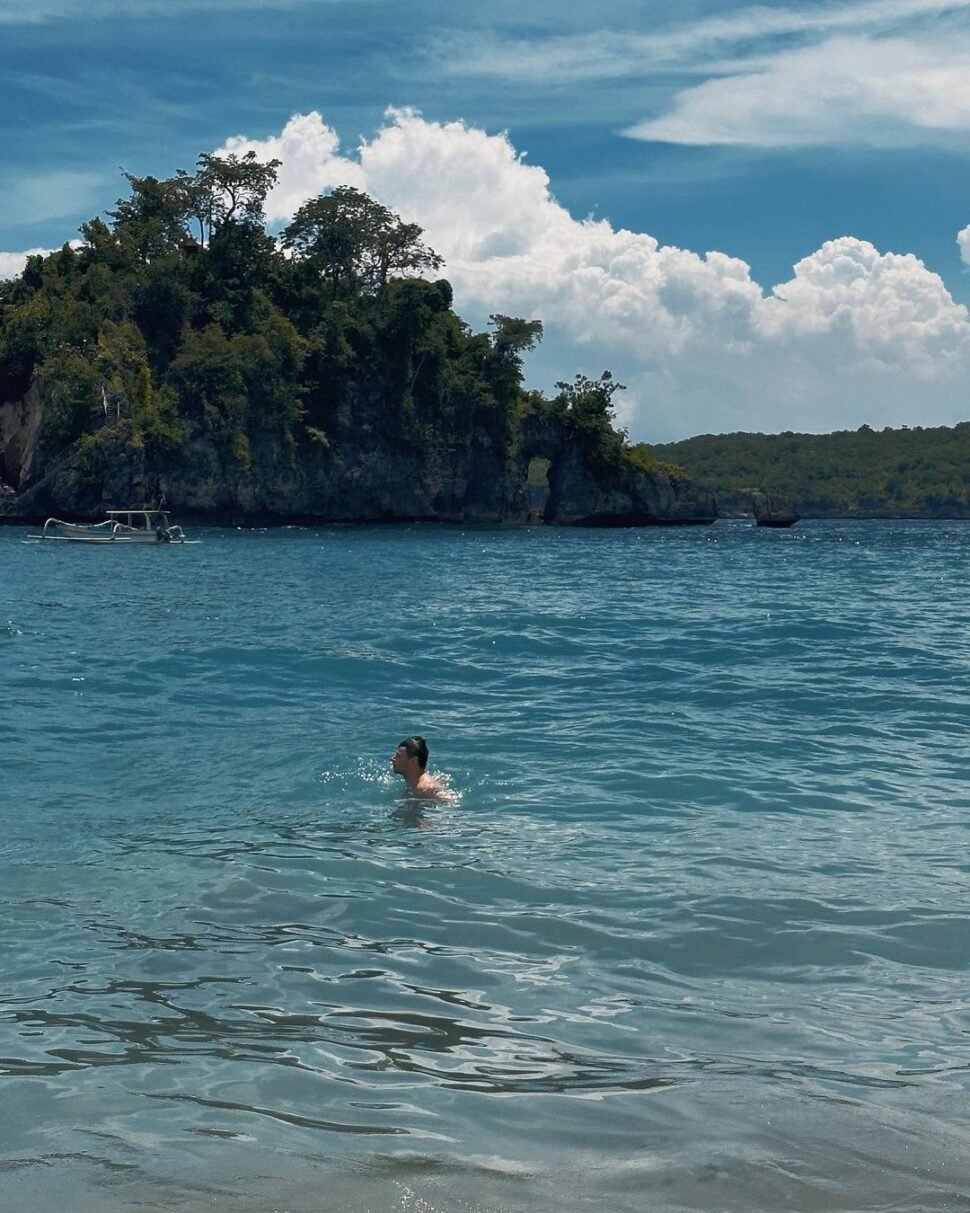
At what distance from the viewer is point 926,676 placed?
1487 cm

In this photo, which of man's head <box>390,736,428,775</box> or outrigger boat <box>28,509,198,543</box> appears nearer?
man's head <box>390,736,428,775</box>

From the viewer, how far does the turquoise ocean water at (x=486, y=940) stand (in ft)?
12.5

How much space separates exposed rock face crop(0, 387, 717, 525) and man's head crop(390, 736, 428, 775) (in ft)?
205

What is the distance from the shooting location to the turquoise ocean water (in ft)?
12.5

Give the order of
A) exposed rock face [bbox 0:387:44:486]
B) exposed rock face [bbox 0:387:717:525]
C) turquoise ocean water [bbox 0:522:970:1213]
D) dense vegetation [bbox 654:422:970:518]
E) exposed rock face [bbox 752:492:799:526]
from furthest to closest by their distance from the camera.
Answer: dense vegetation [bbox 654:422:970:518] → exposed rock face [bbox 752:492:799:526] → exposed rock face [bbox 0:387:44:486] → exposed rock face [bbox 0:387:717:525] → turquoise ocean water [bbox 0:522:970:1213]

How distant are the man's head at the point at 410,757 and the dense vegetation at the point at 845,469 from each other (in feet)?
421

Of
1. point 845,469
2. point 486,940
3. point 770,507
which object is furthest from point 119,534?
point 845,469

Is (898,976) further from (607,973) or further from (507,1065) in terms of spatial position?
(507,1065)

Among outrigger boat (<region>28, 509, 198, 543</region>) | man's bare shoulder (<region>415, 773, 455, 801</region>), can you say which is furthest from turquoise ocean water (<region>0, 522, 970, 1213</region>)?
outrigger boat (<region>28, 509, 198, 543</region>)

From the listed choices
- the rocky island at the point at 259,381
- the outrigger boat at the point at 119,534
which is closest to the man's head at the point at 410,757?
the outrigger boat at the point at 119,534

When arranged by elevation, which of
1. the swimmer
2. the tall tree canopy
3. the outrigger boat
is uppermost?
the tall tree canopy

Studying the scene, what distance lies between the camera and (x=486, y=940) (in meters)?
6.08

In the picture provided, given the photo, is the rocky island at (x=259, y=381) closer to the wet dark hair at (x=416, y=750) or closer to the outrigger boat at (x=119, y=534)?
the outrigger boat at (x=119, y=534)

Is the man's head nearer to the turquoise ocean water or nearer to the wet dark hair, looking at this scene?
the wet dark hair
